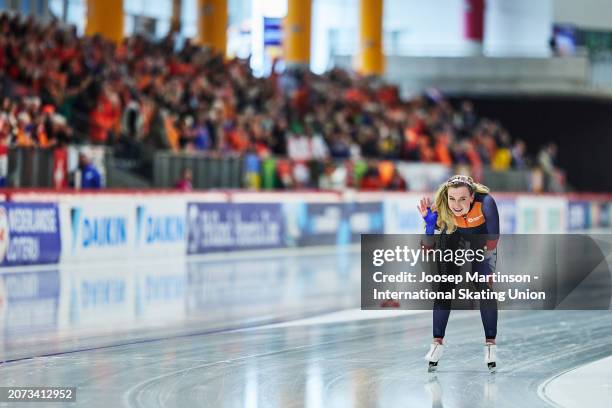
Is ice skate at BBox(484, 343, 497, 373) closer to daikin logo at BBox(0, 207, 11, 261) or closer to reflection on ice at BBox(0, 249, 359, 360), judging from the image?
reflection on ice at BBox(0, 249, 359, 360)

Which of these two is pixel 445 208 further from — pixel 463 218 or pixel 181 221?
pixel 181 221

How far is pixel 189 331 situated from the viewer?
489 inches

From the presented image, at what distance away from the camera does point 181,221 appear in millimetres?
23516

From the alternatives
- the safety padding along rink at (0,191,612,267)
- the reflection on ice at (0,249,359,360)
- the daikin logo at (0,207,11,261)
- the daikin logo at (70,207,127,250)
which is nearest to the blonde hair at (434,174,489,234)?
the reflection on ice at (0,249,359,360)

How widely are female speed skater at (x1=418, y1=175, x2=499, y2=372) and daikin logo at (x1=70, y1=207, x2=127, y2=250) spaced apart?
40.3 feet

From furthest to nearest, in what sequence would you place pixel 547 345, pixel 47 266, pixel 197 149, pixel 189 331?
pixel 197 149, pixel 47 266, pixel 189 331, pixel 547 345

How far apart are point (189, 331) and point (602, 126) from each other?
37326 millimetres

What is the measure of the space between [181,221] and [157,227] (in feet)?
2.71

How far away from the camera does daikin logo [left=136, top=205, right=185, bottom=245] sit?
22.2 meters

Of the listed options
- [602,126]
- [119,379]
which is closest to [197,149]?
[119,379]

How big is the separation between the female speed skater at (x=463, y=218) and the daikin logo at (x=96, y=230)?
40.3 ft

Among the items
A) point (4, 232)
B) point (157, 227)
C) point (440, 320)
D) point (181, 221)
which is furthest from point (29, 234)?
point (440, 320)

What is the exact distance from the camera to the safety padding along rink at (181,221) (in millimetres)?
19656

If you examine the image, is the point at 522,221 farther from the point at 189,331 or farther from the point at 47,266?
the point at 189,331
